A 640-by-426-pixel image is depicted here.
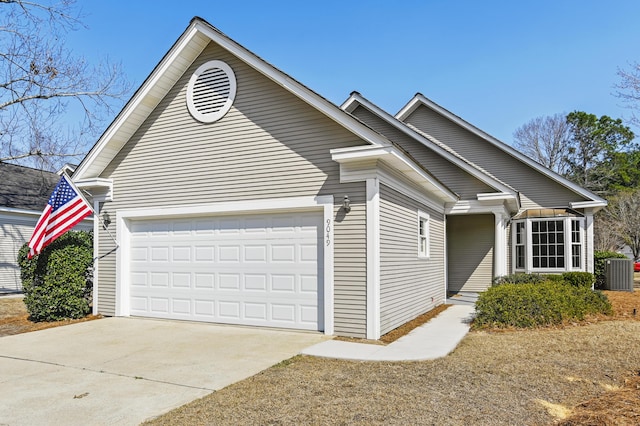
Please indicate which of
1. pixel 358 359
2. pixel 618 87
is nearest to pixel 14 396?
pixel 358 359

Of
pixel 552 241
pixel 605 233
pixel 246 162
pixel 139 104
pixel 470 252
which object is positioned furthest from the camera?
pixel 605 233

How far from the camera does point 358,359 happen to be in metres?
6.81

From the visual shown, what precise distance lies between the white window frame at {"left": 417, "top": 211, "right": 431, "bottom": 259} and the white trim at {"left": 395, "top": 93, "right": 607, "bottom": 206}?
21.1 ft

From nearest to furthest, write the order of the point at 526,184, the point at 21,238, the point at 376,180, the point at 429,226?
the point at 376,180 < the point at 429,226 < the point at 526,184 < the point at 21,238

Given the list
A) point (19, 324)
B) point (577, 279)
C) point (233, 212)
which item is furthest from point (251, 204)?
point (577, 279)

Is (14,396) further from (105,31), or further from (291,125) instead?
(105,31)

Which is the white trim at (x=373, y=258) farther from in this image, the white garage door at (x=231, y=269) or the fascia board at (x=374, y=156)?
the white garage door at (x=231, y=269)

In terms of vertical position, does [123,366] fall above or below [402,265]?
below

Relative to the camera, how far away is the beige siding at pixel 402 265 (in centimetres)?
884

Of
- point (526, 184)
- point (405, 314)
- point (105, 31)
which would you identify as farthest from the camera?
point (526, 184)

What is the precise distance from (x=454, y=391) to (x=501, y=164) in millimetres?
13640

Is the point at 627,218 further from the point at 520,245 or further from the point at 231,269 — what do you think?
the point at 231,269

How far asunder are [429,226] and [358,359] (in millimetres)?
6483

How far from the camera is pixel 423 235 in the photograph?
12.0m
